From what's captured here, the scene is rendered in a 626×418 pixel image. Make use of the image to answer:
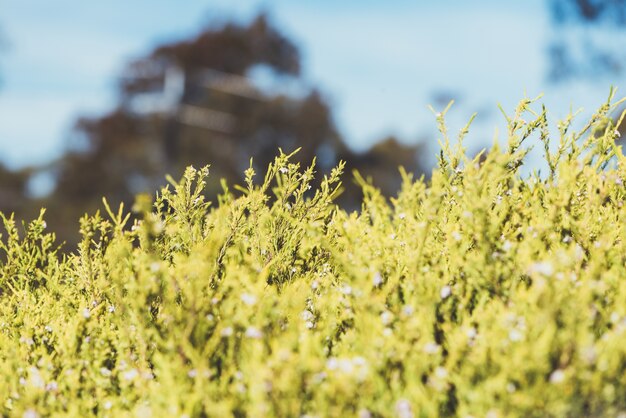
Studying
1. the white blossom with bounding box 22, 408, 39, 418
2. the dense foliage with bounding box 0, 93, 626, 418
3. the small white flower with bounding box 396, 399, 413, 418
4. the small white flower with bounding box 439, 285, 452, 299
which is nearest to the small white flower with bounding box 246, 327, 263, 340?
the dense foliage with bounding box 0, 93, 626, 418

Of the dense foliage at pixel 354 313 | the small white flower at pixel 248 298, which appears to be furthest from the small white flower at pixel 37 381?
the small white flower at pixel 248 298

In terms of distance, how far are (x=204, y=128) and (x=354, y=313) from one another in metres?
38.5

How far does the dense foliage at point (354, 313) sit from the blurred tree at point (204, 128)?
32691 millimetres

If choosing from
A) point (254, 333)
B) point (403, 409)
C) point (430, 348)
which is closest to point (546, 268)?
point (430, 348)

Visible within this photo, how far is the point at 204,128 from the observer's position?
40.4m

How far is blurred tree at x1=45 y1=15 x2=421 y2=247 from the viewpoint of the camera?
3794 cm

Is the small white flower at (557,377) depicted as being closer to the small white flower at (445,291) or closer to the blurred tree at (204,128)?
the small white flower at (445,291)

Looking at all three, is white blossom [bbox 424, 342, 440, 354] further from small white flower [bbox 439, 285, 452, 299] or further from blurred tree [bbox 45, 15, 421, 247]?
blurred tree [bbox 45, 15, 421, 247]

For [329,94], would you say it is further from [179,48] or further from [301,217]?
[301,217]

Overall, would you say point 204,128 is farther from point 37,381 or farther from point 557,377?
point 557,377

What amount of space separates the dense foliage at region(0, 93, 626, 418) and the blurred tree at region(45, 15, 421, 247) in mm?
32691

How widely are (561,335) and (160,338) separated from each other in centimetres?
186

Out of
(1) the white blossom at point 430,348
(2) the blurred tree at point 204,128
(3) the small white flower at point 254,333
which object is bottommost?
(1) the white blossom at point 430,348

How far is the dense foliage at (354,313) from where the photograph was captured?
238cm
